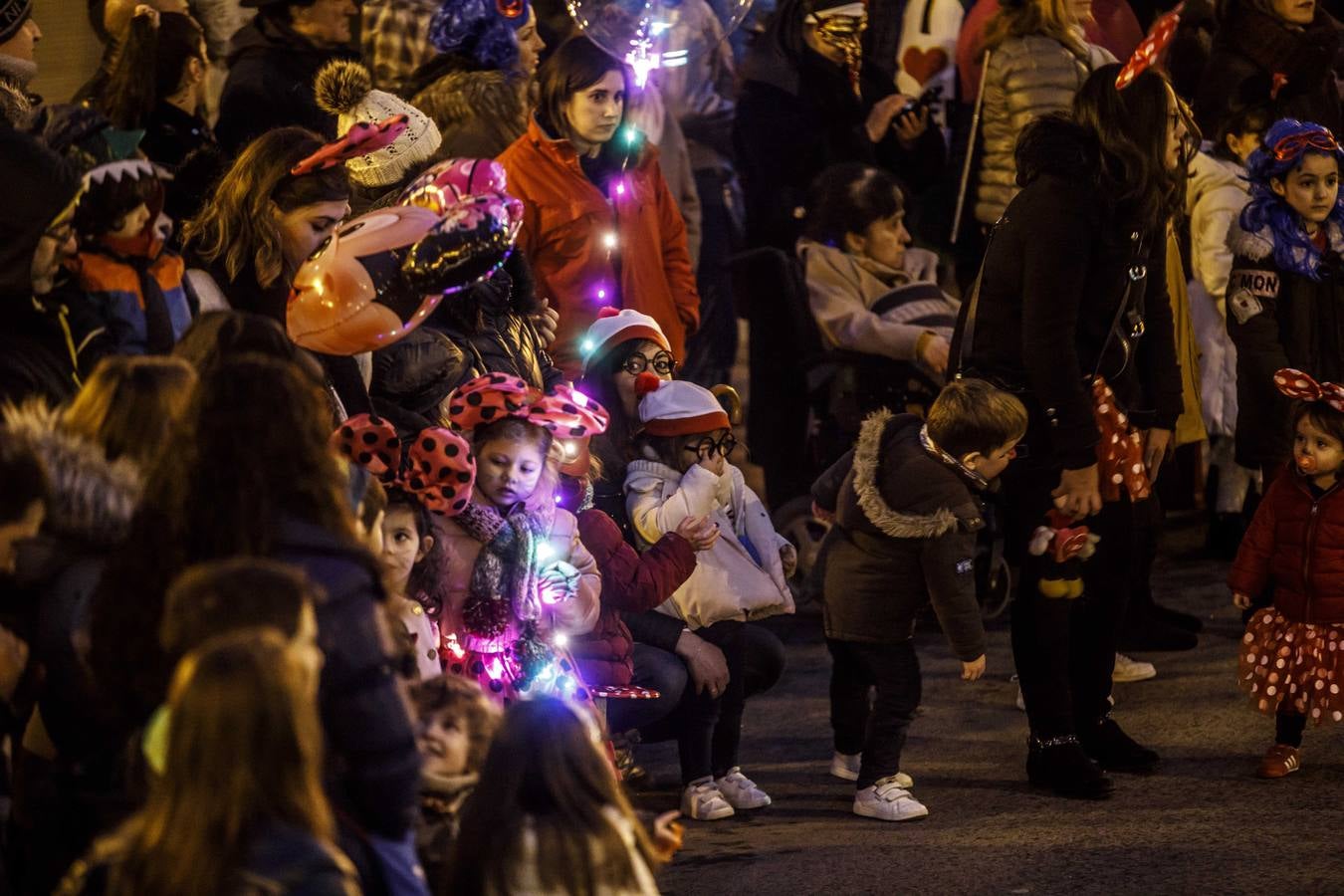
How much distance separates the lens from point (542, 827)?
390cm

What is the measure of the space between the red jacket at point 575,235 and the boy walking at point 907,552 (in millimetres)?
1367

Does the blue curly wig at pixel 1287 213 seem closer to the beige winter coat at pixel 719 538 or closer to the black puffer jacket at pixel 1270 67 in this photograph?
the black puffer jacket at pixel 1270 67

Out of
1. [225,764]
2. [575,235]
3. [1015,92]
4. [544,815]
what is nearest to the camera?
[225,764]

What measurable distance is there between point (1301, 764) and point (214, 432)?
4459 mm

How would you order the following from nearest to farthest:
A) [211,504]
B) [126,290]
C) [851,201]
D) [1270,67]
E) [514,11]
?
[211,504]
[126,290]
[514,11]
[851,201]
[1270,67]

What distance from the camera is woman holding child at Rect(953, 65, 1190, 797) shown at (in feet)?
21.4

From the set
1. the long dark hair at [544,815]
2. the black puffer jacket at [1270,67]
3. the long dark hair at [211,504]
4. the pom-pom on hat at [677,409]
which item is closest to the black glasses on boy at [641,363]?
the pom-pom on hat at [677,409]

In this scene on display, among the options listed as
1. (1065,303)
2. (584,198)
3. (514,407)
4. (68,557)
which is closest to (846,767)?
(1065,303)

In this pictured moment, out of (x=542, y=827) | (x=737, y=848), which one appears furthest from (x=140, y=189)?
(x=737, y=848)

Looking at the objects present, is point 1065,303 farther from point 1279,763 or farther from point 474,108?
point 474,108

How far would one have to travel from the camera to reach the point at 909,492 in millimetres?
6566

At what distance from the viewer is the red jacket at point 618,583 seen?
20.6 feet

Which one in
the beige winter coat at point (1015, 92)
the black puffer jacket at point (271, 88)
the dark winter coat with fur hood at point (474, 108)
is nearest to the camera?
the black puffer jacket at point (271, 88)

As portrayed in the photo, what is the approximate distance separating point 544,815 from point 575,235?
423 centimetres
